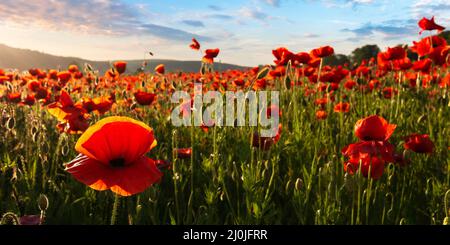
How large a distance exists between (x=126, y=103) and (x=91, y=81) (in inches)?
36.4

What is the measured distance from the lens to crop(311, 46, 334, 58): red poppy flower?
4082 mm

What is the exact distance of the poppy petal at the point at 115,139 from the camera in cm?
133

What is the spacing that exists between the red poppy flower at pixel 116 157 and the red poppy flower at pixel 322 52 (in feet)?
9.95

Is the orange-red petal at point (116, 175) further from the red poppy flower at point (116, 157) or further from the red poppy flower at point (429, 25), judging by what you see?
the red poppy flower at point (429, 25)

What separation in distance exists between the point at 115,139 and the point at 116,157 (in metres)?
0.07

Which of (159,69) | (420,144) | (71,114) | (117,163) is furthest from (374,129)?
(159,69)

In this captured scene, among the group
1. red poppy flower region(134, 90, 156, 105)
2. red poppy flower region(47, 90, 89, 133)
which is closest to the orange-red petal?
red poppy flower region(47, 90, 89, 133)

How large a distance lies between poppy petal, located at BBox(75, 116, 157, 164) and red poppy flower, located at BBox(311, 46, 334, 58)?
304cm

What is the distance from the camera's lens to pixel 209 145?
3.74 m

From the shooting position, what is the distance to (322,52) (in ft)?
13.5

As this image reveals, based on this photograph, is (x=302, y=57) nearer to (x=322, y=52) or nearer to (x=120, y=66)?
(x=322, y=52)

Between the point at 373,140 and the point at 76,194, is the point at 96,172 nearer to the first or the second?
the point at 373,140
